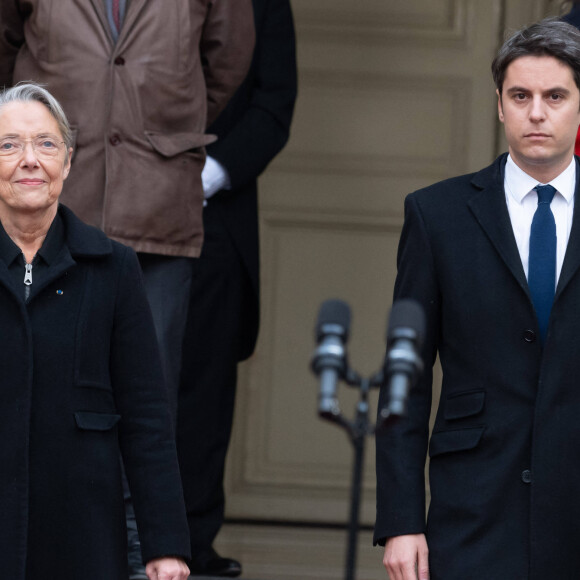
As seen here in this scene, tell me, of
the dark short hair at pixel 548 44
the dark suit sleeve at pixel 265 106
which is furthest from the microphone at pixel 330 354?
the dark suit sleeve at pixel 265 106

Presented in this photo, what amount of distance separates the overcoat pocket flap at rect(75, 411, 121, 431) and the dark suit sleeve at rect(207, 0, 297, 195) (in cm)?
164

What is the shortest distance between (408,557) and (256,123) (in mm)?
2140

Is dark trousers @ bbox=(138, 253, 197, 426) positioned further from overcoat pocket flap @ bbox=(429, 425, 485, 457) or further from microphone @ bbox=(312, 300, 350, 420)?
microphone @ bbox=(312, 300, 350, 420)

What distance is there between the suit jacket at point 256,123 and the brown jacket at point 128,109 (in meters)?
0.56

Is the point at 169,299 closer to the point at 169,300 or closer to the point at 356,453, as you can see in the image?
the point at 169,300

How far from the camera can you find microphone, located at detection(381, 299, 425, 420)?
7.98 ft

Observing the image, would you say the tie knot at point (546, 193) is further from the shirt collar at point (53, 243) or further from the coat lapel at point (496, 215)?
the shirt collar at point (53, 243)

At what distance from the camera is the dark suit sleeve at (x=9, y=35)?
184 inches

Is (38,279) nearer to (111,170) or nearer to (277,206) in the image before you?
(111,170)

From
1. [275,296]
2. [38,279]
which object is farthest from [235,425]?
[38,279]

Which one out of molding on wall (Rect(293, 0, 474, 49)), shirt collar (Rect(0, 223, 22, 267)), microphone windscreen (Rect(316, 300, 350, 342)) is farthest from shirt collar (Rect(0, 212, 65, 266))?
molding on wall (Rect(293, 0, 474, 49))

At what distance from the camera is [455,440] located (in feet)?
11.6

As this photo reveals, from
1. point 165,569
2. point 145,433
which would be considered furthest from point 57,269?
point 165,569

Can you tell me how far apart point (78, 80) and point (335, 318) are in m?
2.20
